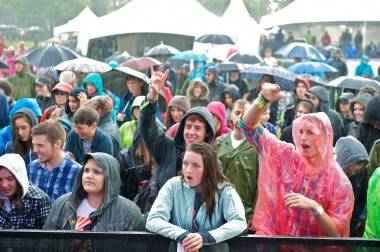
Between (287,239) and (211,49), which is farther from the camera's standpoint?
(211,49)

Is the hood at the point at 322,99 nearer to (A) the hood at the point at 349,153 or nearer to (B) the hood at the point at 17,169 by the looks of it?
(A) the hood at the point at 349,153

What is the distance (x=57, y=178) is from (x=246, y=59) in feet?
44.1

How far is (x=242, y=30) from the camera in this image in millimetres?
28344

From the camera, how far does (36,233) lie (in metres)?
4.93

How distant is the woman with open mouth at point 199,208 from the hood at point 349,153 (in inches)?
69.6

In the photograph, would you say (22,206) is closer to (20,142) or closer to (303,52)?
(20,142)

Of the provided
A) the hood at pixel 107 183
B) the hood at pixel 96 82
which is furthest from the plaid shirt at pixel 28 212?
the hood at pixel 96 82

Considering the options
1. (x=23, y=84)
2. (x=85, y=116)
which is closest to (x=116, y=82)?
(x=23, y=84)

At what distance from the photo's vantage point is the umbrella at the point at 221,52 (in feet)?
74.5

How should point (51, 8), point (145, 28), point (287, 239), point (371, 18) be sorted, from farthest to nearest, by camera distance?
point (51, 8), point (145, 28), point (371, 18), point (287, 239)

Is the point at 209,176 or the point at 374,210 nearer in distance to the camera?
the point at 209,176

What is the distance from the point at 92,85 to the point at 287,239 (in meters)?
8.07

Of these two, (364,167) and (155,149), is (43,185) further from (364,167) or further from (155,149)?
(364,167)

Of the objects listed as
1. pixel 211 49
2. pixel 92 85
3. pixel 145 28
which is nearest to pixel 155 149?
pixel 92 85
